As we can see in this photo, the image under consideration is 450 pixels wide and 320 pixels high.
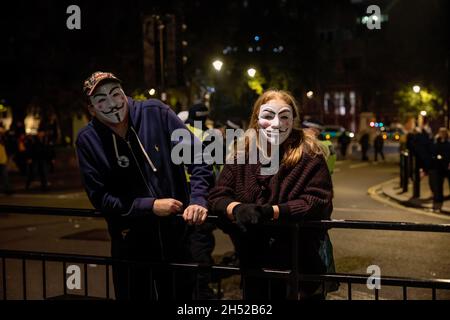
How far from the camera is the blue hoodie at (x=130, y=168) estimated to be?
3.43 meters

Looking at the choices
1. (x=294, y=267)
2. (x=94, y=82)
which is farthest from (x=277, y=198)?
(x=94, y=82)

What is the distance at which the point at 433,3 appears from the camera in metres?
39.1

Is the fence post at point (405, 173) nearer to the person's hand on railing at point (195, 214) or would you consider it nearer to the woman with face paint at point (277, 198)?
the woman with face paint at point (277, 198)

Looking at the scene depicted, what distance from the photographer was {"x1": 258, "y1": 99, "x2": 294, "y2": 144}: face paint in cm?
340

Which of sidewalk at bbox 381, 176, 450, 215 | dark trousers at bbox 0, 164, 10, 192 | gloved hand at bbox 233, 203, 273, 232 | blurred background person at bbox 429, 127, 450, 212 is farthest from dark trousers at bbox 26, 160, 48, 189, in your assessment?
gloved hand at bbox 233, 203, 273, 232

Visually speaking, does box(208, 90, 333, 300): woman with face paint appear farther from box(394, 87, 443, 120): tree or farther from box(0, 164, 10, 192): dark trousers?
box(394, 87, 443, 120): tree

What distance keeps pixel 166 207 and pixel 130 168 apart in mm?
355

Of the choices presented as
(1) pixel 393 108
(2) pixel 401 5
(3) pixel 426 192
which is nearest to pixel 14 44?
(3) pixel 426 192

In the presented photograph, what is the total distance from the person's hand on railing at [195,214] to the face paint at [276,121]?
56cm

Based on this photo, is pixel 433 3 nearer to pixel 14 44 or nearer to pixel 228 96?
pixel 228 96

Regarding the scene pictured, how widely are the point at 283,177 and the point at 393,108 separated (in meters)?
76.2

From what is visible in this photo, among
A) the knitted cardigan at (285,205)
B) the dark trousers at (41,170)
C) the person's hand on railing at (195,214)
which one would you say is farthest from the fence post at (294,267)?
the dark trousers at (41,170)

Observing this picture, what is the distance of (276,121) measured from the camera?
134 inches
